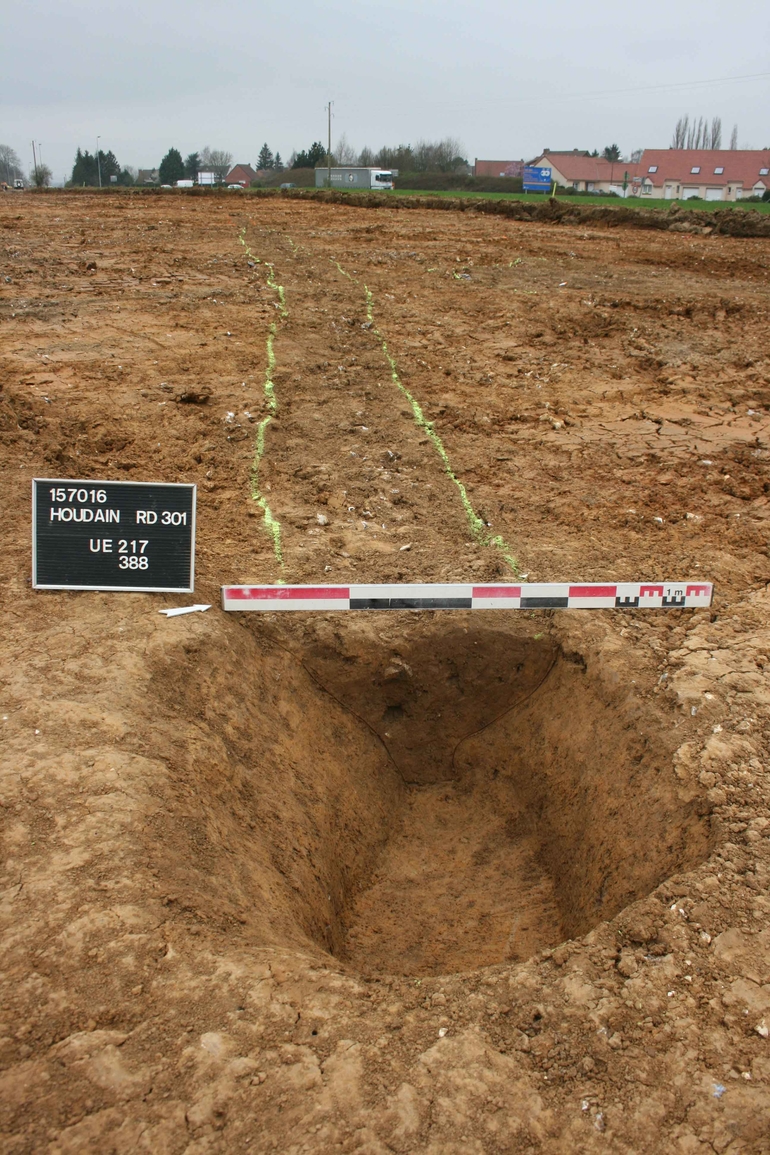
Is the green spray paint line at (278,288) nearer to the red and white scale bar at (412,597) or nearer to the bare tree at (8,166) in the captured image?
the red and white scale bar at (412,597)

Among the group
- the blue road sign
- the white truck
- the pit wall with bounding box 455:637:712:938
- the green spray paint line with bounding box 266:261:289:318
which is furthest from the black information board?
the white truck

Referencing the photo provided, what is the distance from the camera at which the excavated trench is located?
10.4 feet

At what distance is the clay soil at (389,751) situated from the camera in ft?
6.82

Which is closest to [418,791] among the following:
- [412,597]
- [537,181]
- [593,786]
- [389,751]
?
[389,751]

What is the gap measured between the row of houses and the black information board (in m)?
54.8

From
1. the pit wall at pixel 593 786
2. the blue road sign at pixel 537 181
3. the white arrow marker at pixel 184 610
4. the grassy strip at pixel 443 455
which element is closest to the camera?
the pit wall at pixel 593 786

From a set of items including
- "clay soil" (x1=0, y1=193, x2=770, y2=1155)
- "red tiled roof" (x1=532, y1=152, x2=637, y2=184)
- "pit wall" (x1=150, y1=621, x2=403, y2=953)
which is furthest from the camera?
"red tiled roof" (x1=532, y1=152, x2=637, y2=184)

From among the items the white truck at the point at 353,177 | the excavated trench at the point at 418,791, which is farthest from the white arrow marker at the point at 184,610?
the white truck at the point at 353,177

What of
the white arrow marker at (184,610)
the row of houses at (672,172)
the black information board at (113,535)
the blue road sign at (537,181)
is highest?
the row of houses at (672,172)

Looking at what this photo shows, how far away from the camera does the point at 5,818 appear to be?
270 centimetres

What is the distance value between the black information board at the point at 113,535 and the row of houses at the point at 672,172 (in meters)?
54.8

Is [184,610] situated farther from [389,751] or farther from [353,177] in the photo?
[353,177]

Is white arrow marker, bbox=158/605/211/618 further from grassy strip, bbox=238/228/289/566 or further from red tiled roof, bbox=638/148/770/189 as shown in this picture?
red tiled roof, bbox=638/148/770/189

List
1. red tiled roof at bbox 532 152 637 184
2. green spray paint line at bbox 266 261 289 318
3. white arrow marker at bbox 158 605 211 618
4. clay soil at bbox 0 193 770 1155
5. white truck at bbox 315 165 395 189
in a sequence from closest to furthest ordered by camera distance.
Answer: clay soil at bbox 0 193 770 1155 < white arrow marker at bbox 158 605 211 618 < green spray paint line at bbox 266 261 289 318 < white truck at bbox 315 165 395 189 < red tiled roof at bbox 532 152 637 184
